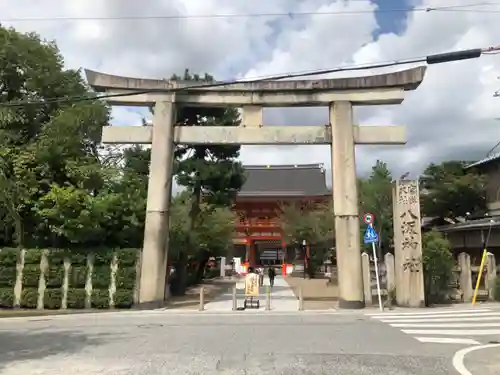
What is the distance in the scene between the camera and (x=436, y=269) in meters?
17.3

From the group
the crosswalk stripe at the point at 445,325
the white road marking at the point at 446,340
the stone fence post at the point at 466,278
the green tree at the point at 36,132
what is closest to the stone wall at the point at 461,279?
the stone fence post at the point at 466,278

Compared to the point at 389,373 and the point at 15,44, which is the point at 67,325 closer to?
the point at 389,373

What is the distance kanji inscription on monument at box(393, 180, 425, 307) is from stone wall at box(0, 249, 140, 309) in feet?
31.8

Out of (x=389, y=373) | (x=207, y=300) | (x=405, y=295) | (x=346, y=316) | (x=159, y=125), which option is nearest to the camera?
(x=389, y=373)

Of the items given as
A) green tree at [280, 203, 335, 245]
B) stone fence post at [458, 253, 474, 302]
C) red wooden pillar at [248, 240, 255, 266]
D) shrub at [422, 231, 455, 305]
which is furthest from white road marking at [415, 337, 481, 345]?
red wooden pillar at [248, 240, 255, 266]

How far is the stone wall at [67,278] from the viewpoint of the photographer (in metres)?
17.5

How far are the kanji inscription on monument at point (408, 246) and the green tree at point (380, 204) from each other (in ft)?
41.2

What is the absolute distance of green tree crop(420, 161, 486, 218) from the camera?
1241 inches

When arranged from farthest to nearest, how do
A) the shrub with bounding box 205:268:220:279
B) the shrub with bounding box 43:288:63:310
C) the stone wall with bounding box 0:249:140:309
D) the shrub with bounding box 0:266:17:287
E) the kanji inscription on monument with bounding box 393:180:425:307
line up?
1. the shrub with bounding box 205:268:220:279
2. the shrub with bounding box 0:266:17:287
3. the shrub with bounding box 43:288:63:310
4. the stone wall with bounding box 0:249:140:309
5. the kanji inscription on monument with bounding box 393:180:425:307

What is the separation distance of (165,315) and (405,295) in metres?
8.51

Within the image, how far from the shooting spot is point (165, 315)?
15.1m

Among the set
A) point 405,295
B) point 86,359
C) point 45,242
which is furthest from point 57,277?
point 405,295

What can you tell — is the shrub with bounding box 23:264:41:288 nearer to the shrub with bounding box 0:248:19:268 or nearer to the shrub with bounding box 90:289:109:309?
the shrub with bounding box 0:248:19:268

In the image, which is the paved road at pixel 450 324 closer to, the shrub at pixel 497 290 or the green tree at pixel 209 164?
the shrub at pixel 497 290
